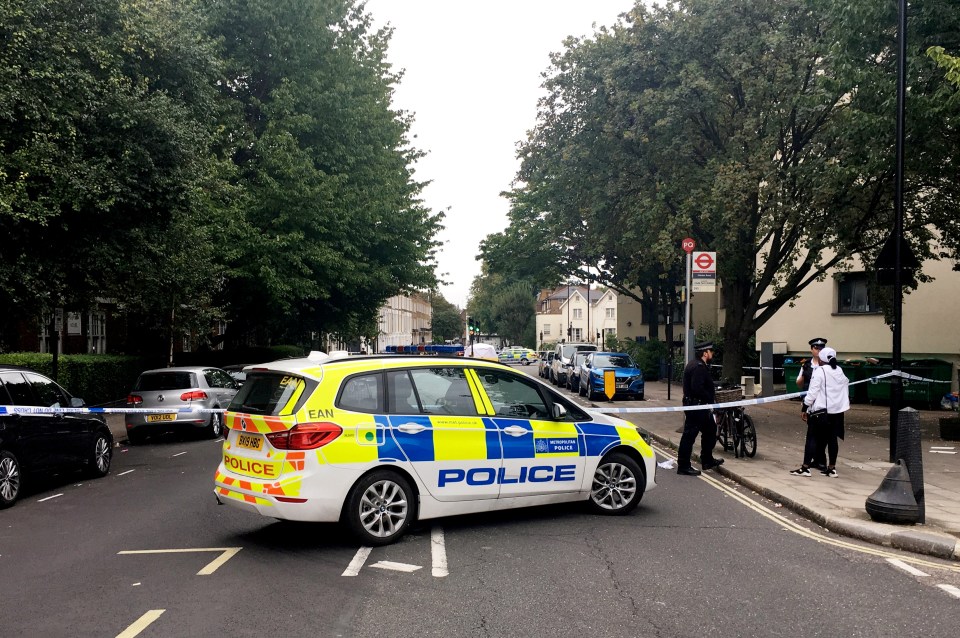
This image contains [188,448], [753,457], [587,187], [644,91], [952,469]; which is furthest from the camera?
[587,187]

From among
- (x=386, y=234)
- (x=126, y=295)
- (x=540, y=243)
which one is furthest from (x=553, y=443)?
(x=540, y=243)

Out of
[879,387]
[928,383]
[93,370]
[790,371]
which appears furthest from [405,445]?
[790,371]

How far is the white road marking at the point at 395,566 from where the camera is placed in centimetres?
576

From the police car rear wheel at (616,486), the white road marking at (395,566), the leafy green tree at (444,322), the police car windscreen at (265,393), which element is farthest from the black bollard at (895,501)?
the leafy green tree at (444,322)

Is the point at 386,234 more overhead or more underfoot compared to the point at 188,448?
more overhead

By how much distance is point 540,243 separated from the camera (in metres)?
37.2

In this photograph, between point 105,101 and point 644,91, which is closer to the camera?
point 105,101

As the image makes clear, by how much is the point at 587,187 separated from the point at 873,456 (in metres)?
10.5

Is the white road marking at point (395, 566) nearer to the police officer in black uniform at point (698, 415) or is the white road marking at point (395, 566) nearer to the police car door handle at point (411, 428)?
the police car door handle at point (411, 428)

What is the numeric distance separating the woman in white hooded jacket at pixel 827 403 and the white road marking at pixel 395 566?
636cm

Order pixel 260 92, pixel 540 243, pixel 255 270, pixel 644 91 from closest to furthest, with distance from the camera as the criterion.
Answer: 1. pixel 644 91
2. pixel 255 270
3. pixel 260 92
4. pixel 540 243

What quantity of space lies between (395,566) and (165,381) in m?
11.2

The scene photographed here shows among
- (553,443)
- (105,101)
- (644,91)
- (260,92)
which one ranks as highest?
(260,92)

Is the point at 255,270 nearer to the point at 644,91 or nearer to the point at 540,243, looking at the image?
the point at 644,91
